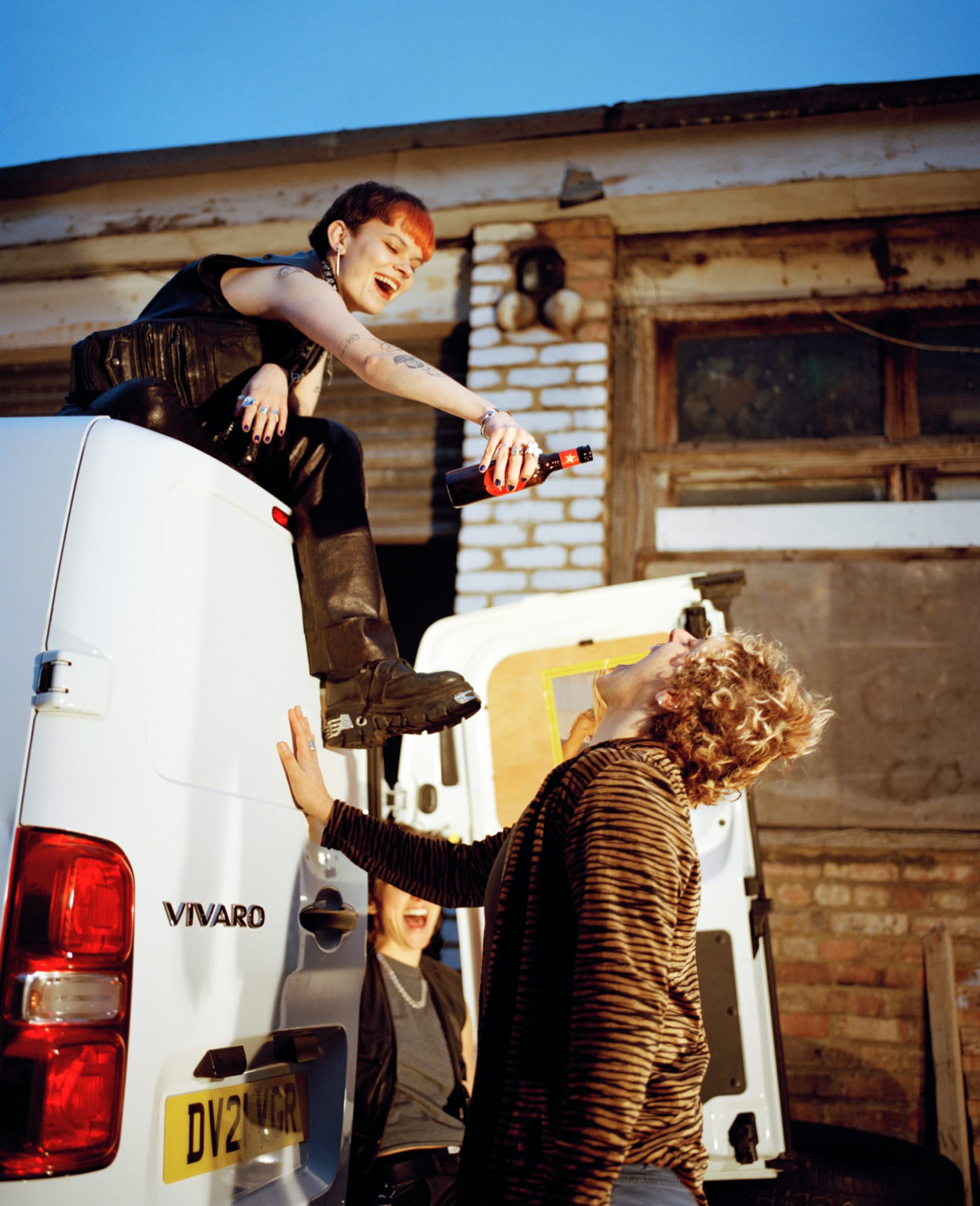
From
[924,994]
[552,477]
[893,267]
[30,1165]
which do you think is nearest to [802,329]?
[893,267]

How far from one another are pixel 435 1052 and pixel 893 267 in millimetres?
4340

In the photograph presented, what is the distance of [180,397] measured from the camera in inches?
101

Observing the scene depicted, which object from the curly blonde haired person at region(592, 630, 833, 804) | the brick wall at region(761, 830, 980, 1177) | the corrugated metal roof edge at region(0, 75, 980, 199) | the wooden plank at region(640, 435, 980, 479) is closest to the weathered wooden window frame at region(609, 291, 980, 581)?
the wooden plank at region(640, 435, 980, 479)

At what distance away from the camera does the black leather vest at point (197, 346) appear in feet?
8.93

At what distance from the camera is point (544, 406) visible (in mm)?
5422

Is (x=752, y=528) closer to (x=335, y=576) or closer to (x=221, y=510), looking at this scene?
(x=335, y=576)

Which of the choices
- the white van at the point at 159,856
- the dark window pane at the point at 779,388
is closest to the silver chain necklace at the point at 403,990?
the white van at the point at 159,856

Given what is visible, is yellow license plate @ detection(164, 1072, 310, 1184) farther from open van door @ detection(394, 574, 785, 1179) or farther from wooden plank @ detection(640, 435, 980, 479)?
wooden plank @ detection(640, 435, 980, 479)

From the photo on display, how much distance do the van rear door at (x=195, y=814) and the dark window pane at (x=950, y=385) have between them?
4.03 m

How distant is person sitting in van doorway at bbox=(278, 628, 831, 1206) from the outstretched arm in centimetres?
57

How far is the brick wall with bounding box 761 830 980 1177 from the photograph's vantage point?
4.50 meters

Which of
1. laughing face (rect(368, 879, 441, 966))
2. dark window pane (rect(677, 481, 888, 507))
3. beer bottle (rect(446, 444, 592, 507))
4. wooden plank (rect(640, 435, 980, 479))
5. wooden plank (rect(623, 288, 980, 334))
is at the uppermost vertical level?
wooden plank (rect(623, 288, 980, 334))

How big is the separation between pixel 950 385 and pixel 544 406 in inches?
80.9

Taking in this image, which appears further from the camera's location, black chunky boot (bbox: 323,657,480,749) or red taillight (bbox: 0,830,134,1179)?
black chunky boot (bbox: 323,657,480,749)
